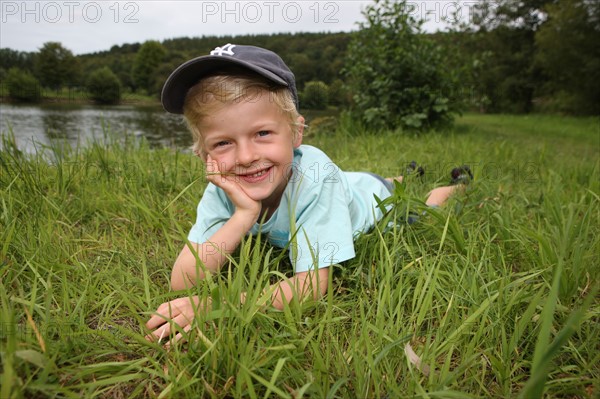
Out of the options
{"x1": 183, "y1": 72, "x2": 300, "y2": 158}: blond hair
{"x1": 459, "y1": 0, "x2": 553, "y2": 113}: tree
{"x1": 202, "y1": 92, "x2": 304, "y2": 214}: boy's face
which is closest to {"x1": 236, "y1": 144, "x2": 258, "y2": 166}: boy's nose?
{"x1": 202, "y1": 92, "x2": 304, "y2": 214}: boy's face

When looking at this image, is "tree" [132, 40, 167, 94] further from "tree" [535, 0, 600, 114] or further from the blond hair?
"tree" [535, 0, 600, 114]

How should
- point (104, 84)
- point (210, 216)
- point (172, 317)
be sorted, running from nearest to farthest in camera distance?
point (172, 317)
point (210, 216)
point (104, 84)

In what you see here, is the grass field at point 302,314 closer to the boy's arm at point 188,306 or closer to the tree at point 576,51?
the boy's arm at point 188,306

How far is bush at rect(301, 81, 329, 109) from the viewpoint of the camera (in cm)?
590

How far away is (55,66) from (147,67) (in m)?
1.24

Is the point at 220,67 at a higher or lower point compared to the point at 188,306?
higher

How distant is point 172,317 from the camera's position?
4.11ft

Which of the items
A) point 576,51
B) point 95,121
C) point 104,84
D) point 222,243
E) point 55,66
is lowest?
point 222,243

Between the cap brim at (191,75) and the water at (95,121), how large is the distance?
2.02 metres

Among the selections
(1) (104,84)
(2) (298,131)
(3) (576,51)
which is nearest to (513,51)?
(3) (576,51)

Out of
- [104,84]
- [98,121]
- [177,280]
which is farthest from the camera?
[104,84]

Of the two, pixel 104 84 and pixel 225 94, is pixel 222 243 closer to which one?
pixel 225 94

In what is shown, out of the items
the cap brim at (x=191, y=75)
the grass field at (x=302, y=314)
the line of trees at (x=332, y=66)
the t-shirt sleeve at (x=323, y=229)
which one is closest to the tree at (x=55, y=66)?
the line of trees at (x=332, y=66)

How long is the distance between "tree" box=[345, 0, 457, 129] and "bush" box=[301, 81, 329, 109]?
565 millimetres
